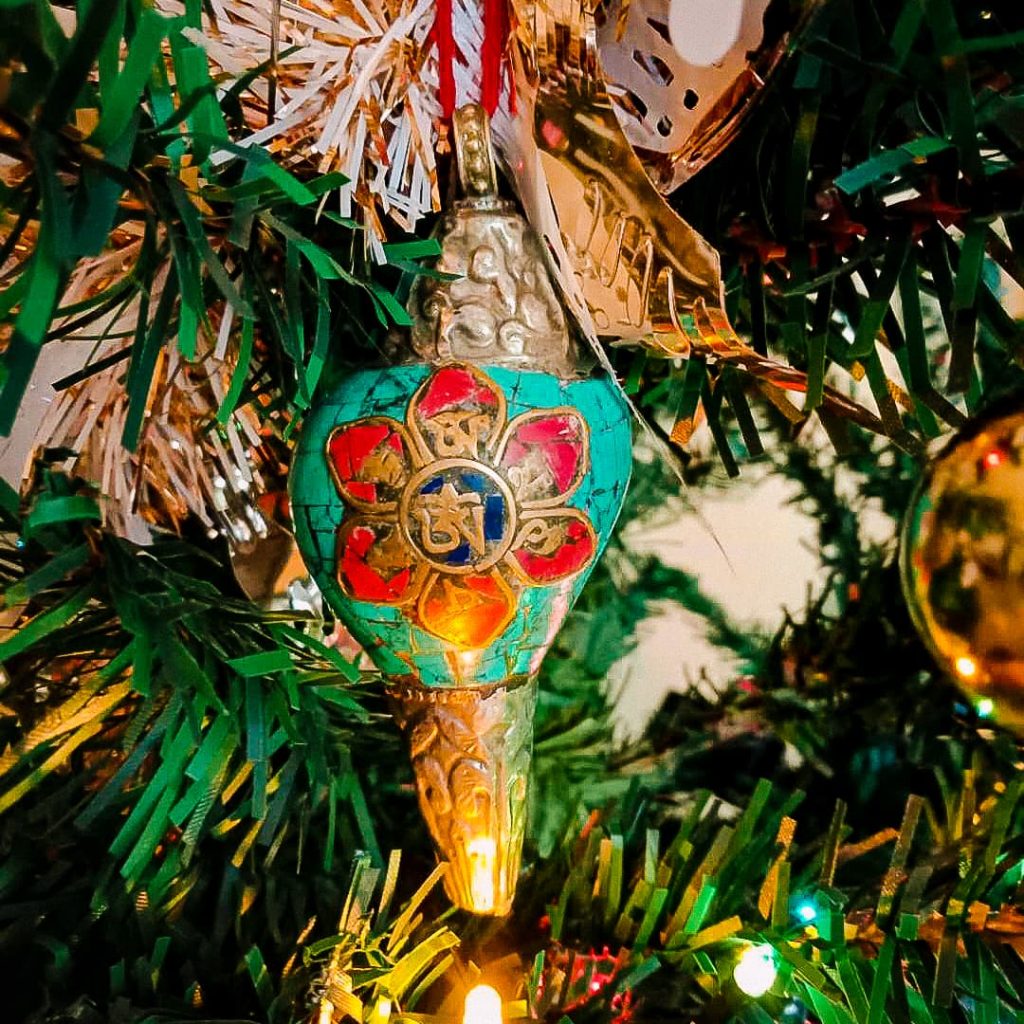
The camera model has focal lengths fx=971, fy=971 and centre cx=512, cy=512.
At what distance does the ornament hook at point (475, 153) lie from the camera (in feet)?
0.87

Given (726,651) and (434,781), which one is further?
(726,651)

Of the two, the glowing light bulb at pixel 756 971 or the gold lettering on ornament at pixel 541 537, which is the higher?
the gold lettering on ornament at pixel 541 537

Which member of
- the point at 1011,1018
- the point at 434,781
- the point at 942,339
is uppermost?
the point at 942,339

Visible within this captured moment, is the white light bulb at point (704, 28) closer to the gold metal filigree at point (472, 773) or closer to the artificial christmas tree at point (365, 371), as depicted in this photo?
the artificial christmas tree at point (365, 371)

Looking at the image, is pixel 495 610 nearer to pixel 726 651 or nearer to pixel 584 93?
pixel 584 93

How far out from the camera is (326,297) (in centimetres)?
26

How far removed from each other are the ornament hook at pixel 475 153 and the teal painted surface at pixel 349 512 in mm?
53

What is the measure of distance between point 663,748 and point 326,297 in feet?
1.06

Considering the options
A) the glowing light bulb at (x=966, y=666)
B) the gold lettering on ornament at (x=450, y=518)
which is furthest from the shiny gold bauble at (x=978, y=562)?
the gold lettering on ornament at (x=450, y=518)

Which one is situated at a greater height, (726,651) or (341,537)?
(341,537)

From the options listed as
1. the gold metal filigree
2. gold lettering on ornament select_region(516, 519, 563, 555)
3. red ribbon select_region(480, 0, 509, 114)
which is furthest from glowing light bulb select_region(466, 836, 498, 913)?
red ribbon select_region(480, 0, 509, 114)

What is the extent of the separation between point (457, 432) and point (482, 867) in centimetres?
14

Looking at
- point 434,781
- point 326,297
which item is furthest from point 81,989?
point 326,297

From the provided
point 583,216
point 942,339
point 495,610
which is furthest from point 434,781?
point 942,339
